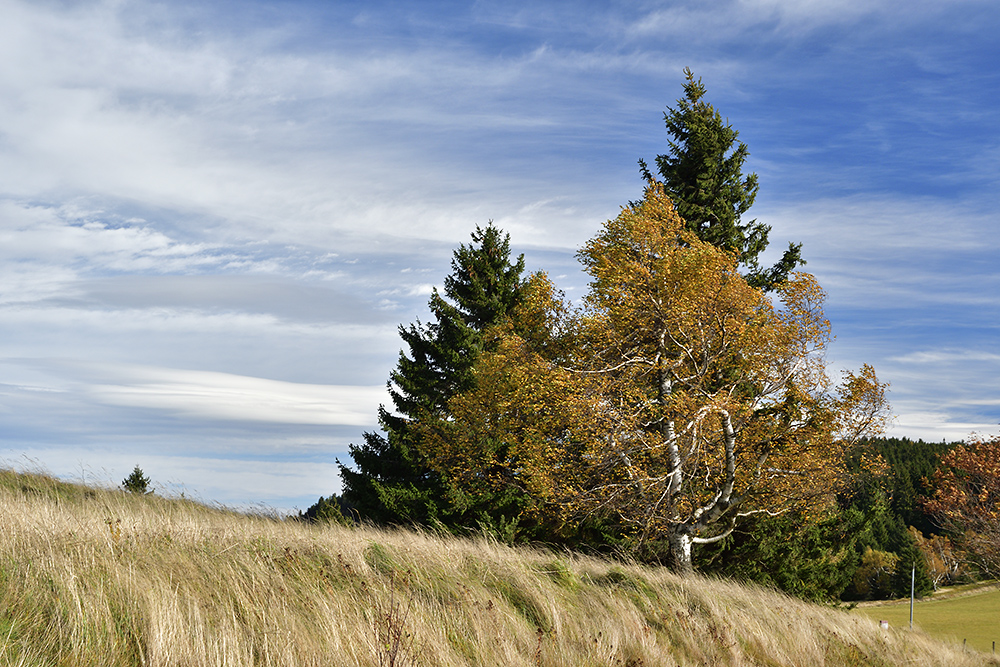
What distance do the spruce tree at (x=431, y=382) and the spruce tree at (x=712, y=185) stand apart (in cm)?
689

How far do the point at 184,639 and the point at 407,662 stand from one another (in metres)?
1.97

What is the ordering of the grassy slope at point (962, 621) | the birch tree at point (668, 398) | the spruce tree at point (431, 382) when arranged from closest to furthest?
the birch tree at point (668, 398) < the spruce tree at point (431, 382) < the grassy slope at point (962, 621)

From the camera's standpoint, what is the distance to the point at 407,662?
650cm

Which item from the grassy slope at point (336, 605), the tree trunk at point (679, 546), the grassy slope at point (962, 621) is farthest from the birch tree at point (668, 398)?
the grassy slope at point (962, 621)

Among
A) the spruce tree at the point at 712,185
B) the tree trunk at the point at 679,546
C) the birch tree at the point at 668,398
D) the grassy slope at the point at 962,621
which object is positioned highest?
the spruce tree at the point at 712,185

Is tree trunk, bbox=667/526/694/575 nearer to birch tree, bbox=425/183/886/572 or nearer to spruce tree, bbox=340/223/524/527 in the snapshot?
birch tree, bbox=425/183/886/572

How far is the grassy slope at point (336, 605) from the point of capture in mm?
6082

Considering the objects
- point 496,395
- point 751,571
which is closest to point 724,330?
point 496,395

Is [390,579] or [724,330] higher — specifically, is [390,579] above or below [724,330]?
below

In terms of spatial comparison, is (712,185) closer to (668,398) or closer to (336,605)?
(668,398)

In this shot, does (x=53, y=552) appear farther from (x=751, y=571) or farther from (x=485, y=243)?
(x=485, y=243)

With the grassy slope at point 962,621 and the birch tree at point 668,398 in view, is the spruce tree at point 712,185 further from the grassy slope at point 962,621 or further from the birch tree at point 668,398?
the grassy slope at point 962,621

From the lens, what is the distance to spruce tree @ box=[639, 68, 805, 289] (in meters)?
25.9

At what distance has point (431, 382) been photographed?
26.1 meters
